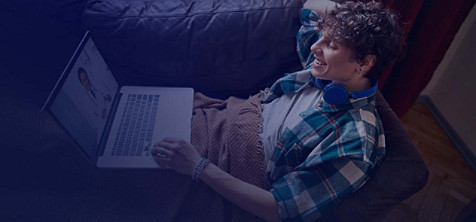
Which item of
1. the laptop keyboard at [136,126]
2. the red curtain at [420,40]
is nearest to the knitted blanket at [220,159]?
the laptop keyboard at [136,126]

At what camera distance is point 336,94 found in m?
0.83

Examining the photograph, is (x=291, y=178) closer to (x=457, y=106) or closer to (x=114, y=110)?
(x=114, y=110)

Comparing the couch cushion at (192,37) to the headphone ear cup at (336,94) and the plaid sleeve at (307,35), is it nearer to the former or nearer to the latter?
the plaid sleeve at (307,35)

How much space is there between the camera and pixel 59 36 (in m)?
1.06

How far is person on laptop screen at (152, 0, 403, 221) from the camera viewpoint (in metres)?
0.76

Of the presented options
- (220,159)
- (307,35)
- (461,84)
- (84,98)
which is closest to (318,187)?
(220,159)

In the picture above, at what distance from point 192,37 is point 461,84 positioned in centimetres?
170

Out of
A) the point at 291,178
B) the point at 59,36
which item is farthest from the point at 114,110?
the point at 291,178

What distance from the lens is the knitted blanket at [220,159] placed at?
35.2 inches

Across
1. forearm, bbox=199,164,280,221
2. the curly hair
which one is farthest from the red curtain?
forearm, bbox=199,164,280,221

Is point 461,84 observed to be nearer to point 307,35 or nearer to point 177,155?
point 307,35

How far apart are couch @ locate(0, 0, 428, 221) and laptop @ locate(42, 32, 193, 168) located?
0.07 meters

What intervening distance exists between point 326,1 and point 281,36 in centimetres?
24

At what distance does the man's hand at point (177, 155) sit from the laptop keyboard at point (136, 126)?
2.1 inches
